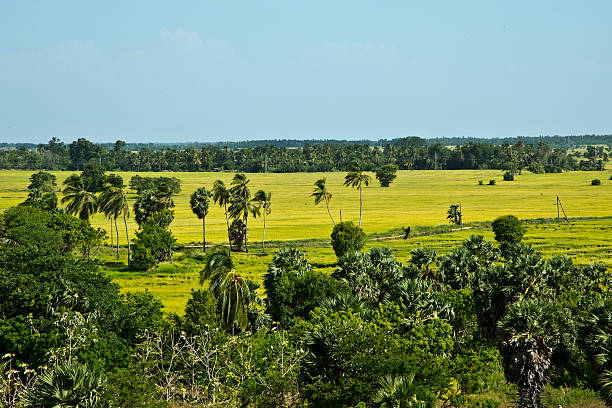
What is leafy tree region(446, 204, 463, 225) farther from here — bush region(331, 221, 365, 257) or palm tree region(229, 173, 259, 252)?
palm tree region(229, 173, 259, 252)

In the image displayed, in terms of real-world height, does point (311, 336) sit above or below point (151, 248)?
above

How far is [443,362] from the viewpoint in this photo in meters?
30.5

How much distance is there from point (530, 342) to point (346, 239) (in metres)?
50.2

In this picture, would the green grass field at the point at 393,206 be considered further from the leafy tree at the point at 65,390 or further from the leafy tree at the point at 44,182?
the leafy tree at the point at 65,390

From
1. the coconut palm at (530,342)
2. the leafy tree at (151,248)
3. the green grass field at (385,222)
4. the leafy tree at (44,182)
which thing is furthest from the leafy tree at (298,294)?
the leafy tree at (44,182)

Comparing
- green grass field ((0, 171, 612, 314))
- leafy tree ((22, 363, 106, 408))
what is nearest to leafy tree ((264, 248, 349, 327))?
green grass field ((0, 171, 612, 314))

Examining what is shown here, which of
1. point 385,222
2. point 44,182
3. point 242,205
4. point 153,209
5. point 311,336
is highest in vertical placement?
point 242,205

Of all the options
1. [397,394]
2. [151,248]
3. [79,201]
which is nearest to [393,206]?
[79,201]

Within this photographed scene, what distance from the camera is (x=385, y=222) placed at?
120500mm

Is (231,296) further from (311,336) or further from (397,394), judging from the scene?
(397,394)

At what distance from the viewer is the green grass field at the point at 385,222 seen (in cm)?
7450

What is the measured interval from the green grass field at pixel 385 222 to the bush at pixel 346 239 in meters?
2.08

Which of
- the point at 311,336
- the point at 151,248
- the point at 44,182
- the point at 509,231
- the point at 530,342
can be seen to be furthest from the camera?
the point at 44,182

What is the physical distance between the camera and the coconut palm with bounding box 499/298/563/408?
94.4ft
